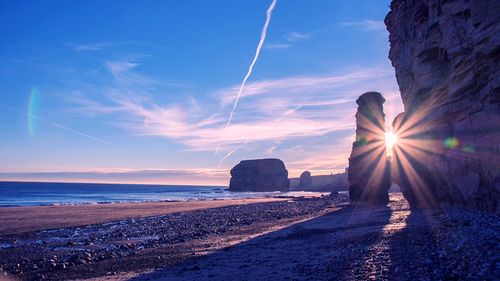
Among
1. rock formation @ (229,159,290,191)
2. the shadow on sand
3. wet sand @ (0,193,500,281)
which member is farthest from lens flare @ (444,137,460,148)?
rock formation @ (229,159,290,191)

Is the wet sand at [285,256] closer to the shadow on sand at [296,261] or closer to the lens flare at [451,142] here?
the shadow on sand at [296,261]

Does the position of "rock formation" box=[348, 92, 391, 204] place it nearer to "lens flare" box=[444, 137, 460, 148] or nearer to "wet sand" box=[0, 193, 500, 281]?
"lens flare" box=[444, 137, 460, 148]

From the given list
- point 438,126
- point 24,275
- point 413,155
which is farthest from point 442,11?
point 24,275

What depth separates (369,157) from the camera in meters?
39.7

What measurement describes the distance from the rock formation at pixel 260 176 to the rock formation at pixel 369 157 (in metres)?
139

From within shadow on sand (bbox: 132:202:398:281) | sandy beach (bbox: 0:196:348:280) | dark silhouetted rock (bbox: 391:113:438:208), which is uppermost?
dark silhouetted rock (bbox: 391:113:438:208)

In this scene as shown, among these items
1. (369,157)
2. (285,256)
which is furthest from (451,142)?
(369,157)

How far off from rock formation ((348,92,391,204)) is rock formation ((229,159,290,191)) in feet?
455

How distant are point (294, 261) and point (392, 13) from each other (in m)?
26.9

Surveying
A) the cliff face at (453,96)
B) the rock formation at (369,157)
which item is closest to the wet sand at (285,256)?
the cliff face at (453,96)

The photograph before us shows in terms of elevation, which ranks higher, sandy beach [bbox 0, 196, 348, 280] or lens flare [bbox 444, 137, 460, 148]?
lens flare [bbox 444, 137, 460, 148]

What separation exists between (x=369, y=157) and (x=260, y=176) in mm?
144375

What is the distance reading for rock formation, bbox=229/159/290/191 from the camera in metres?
181

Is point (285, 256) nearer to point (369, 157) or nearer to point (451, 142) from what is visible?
point (451, 142)
